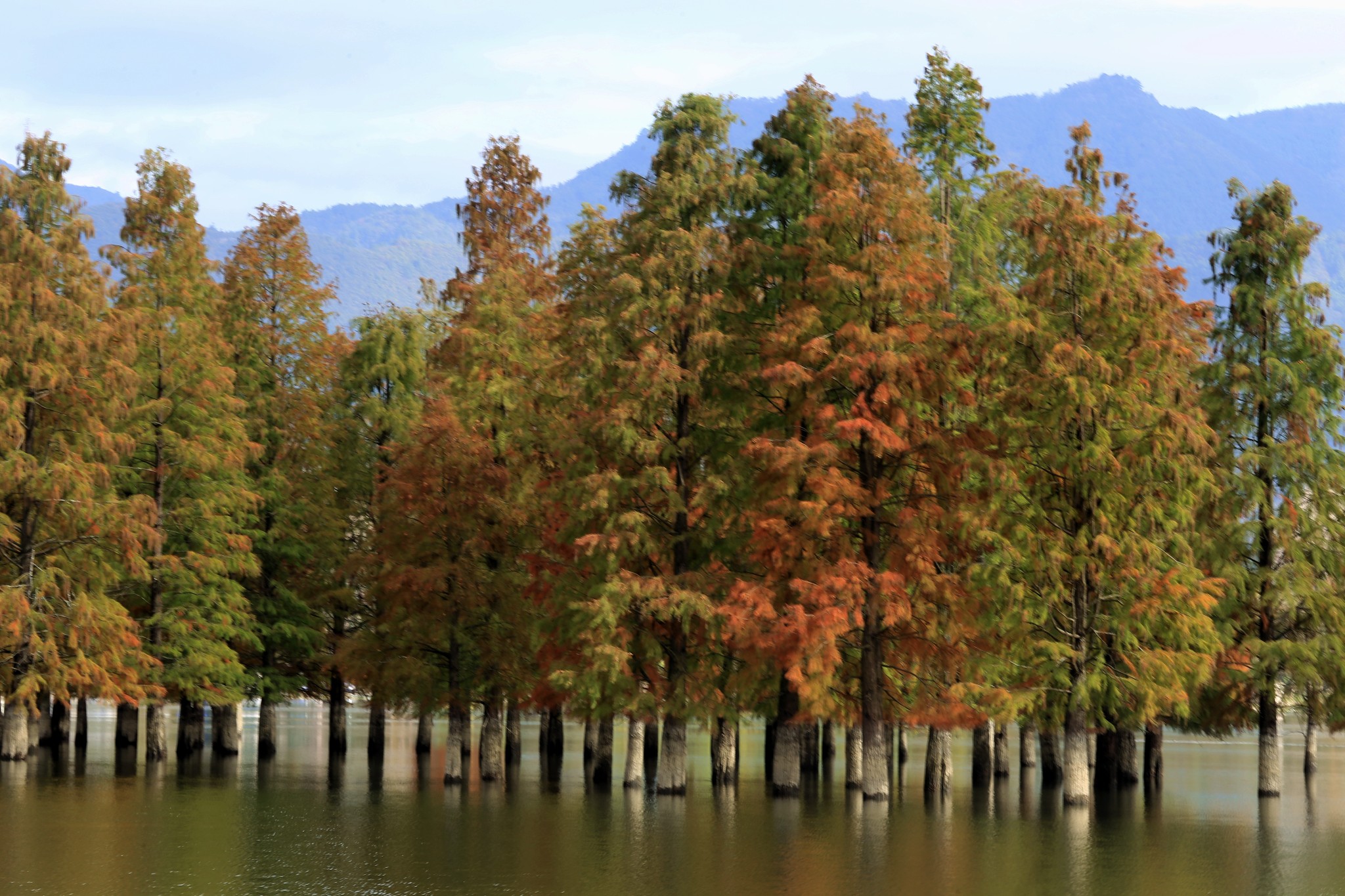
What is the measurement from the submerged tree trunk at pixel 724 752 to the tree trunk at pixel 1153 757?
571 inches

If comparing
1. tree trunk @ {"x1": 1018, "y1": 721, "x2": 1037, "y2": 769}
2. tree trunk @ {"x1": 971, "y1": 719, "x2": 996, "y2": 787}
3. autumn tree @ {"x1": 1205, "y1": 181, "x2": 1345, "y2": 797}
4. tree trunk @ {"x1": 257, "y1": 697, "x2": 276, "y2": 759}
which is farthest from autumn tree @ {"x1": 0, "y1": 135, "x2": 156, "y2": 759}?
autumn tree @ {"x1": 1205, "y1": 181, "x2": 1345, "y2": 797}

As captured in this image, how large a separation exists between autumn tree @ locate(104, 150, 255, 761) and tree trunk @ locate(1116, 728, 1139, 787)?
32.6 meters

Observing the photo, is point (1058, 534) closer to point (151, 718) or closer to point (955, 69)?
point (955, 69)

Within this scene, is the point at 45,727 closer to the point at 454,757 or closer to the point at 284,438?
the point at 284,438

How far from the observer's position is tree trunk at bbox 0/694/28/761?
50375 mm

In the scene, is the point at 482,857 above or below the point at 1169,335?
below

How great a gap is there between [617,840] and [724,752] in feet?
69.9

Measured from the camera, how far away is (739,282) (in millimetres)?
45156

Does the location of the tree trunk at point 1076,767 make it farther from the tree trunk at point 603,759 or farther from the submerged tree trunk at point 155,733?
the submerged tree trunk at point 155,733

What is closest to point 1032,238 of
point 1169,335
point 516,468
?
point 1169,335

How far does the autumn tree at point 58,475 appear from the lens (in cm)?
4906

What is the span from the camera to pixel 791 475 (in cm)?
3988

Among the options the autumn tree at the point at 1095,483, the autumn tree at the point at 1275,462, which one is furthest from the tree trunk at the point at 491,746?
the autumn tree at the point at 1275,462

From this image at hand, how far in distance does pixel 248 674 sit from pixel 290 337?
54.1ft
